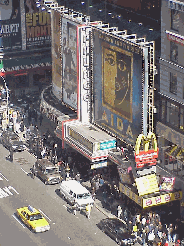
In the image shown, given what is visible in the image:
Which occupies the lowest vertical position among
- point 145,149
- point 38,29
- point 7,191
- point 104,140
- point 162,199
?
point 7,191

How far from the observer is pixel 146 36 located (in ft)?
321

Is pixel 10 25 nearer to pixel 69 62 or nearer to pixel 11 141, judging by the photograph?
pixel 11 141

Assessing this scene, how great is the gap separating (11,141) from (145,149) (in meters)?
27.0

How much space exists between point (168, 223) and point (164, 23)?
21.4 m

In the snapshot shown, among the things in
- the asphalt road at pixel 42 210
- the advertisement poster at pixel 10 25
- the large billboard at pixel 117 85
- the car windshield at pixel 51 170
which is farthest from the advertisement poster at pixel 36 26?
the car windshield at pixel 51 170

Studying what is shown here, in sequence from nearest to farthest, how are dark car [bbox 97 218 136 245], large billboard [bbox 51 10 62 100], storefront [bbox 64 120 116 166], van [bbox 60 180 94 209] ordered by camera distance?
dark car [bbox 97 218 136 245]
van [bbox 60 180 94 209]
storefront [bbox 64 120 116 166]
large billboard [bbox 51 10 62 100]

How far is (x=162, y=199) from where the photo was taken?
90.8 meters

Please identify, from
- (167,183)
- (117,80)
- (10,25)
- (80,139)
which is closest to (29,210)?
(80,139)

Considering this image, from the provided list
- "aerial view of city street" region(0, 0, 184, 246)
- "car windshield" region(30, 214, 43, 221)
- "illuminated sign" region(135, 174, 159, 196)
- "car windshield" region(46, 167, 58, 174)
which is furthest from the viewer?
"car windshield" region(46, 167, 58, 174)

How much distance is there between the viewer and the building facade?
87.9 metres

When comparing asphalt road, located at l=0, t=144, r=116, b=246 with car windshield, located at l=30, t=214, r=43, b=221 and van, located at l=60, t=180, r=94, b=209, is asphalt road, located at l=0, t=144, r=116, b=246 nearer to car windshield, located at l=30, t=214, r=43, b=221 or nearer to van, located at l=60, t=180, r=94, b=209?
van, located at l=60, t=180, r=94, b=209

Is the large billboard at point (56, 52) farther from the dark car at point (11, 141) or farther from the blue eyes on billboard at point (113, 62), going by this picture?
the blue eyes on billboard at point (113, 62)

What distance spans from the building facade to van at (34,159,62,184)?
15.0 m

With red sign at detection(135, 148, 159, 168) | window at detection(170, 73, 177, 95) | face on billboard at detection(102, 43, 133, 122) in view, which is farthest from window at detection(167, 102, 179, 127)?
face on billboard at detection(102, 43, 133, 122)
